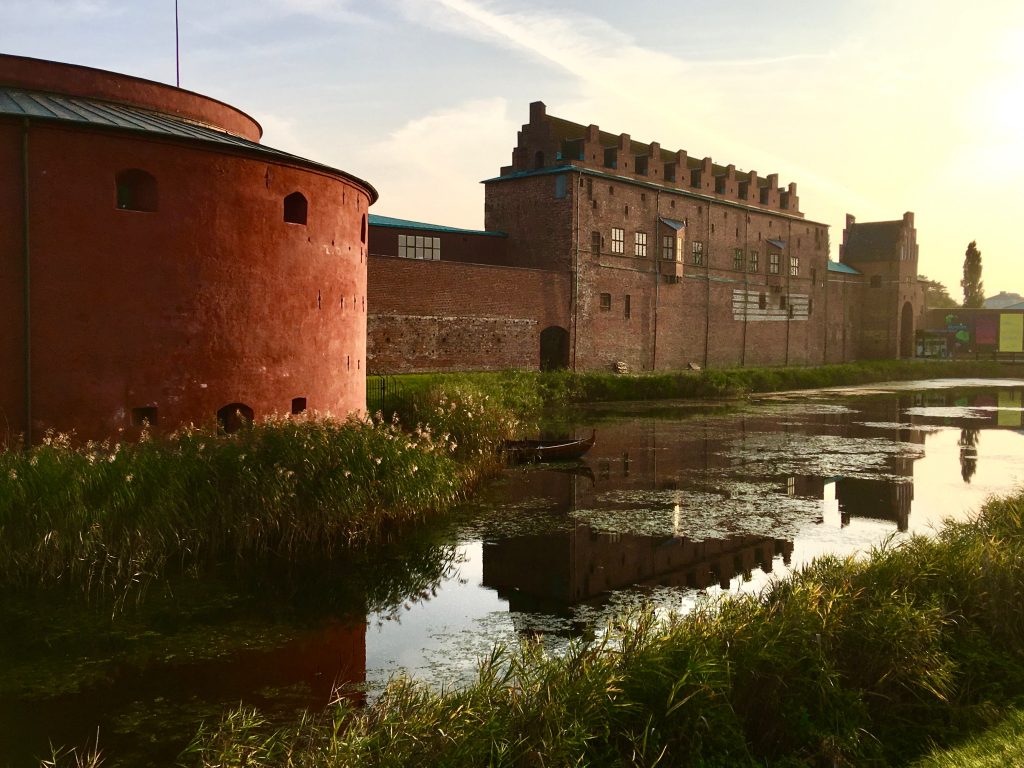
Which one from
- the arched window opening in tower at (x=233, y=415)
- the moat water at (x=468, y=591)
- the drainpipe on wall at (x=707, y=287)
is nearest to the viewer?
the moat water at (x=468, y=591)

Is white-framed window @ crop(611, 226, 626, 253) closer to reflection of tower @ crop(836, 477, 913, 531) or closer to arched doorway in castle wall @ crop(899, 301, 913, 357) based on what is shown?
reflection of tower @ crop(836, 477, 913, 531)

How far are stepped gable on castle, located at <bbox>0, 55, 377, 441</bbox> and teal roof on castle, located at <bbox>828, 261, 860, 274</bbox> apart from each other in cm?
3765

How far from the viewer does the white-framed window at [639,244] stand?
31.2 meters

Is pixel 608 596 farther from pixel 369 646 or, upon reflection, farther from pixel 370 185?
pixel 370 185

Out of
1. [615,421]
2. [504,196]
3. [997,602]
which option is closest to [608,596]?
[997,602]

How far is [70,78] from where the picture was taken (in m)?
11.9

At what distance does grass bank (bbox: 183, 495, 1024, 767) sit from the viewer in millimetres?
4266

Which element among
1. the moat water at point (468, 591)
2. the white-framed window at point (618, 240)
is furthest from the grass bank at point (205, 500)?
the white-framed window at point (618, 240)

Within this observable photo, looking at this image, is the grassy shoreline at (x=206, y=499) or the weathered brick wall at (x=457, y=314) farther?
the weathered brick wall at (x=457, y=314)

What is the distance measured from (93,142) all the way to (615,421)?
44.9 feet

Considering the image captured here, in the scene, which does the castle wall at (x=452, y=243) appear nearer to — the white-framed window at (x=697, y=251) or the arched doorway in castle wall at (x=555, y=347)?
the arched doorway in castle wall at (x=555, y=347)

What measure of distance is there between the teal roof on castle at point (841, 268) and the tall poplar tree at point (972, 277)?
1018 inches

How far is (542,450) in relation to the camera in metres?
14.7

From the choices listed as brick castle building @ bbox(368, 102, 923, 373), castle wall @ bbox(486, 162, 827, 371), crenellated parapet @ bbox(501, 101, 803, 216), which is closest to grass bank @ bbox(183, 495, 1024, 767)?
brick castle building @ bbox(368, 102, 923, 373)
